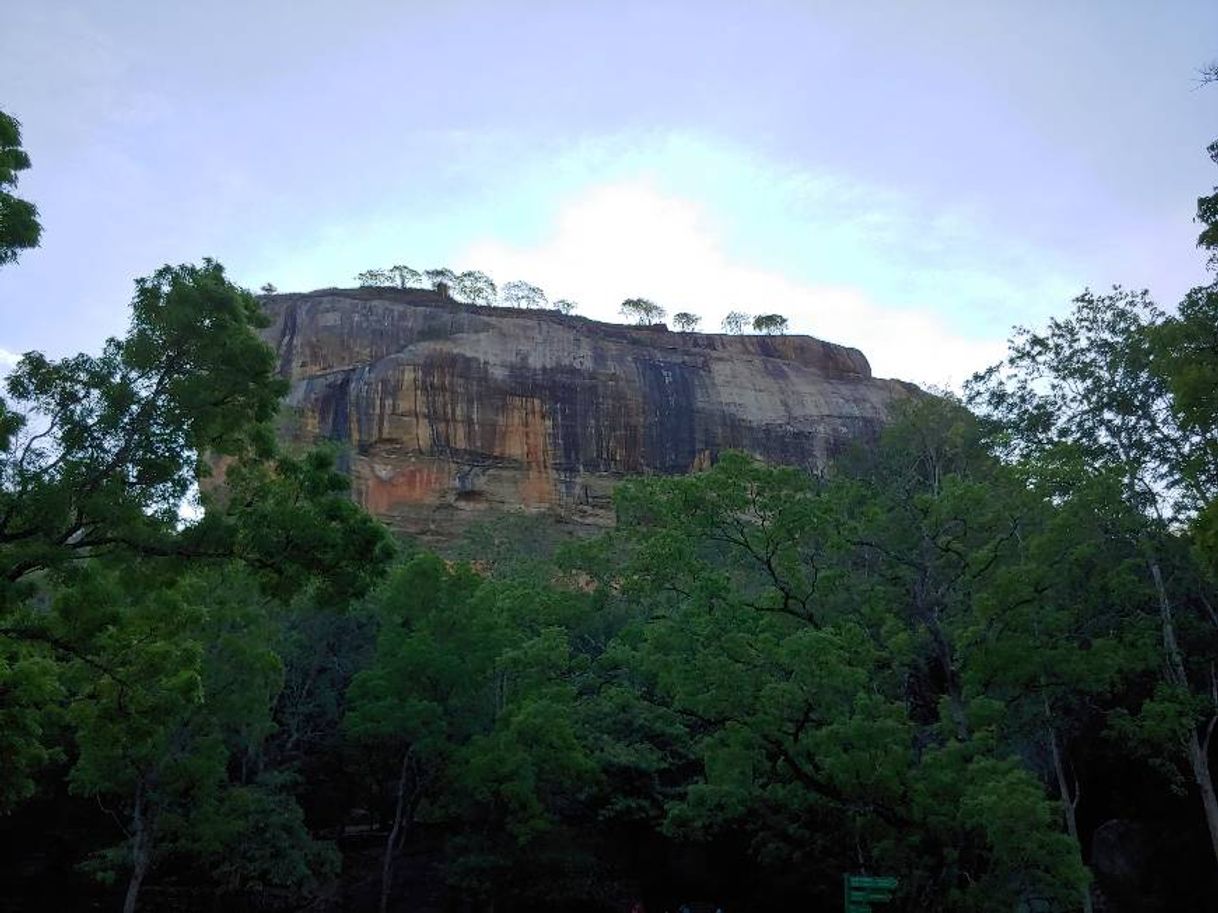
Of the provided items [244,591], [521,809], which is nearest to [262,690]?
[244,591]

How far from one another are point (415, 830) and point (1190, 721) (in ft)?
60.9

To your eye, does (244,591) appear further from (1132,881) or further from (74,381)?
(1132,881)

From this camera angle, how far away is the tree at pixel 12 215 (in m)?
8.88

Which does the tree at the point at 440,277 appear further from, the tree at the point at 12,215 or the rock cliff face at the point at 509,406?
the tree at the point at 12,215

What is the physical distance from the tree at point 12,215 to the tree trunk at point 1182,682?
16278mm

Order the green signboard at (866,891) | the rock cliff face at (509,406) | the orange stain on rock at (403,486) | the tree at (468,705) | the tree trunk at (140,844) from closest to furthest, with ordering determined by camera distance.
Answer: the green signboard at (866,891) < the tree trunk at (140,844) < the tree at (468,705) < the orange stain on rock at (403,486) < the rock cliff face at (509,406)

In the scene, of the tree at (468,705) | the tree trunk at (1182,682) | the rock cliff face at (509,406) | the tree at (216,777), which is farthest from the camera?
the rock cliff face at (509,406)

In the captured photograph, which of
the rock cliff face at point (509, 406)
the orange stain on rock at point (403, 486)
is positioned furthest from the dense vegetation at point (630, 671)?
the rock cliff face at point (509, 406)

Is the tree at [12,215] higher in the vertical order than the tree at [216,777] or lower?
higher

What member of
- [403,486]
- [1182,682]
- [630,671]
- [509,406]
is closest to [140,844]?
[630,671]

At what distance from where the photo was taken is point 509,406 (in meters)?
54.8

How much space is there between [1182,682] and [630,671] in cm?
1011

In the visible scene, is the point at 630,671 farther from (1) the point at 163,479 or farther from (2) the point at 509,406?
(2) the point at 509,406

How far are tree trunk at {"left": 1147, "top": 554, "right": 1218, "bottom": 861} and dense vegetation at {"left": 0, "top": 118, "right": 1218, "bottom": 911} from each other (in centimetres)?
12
